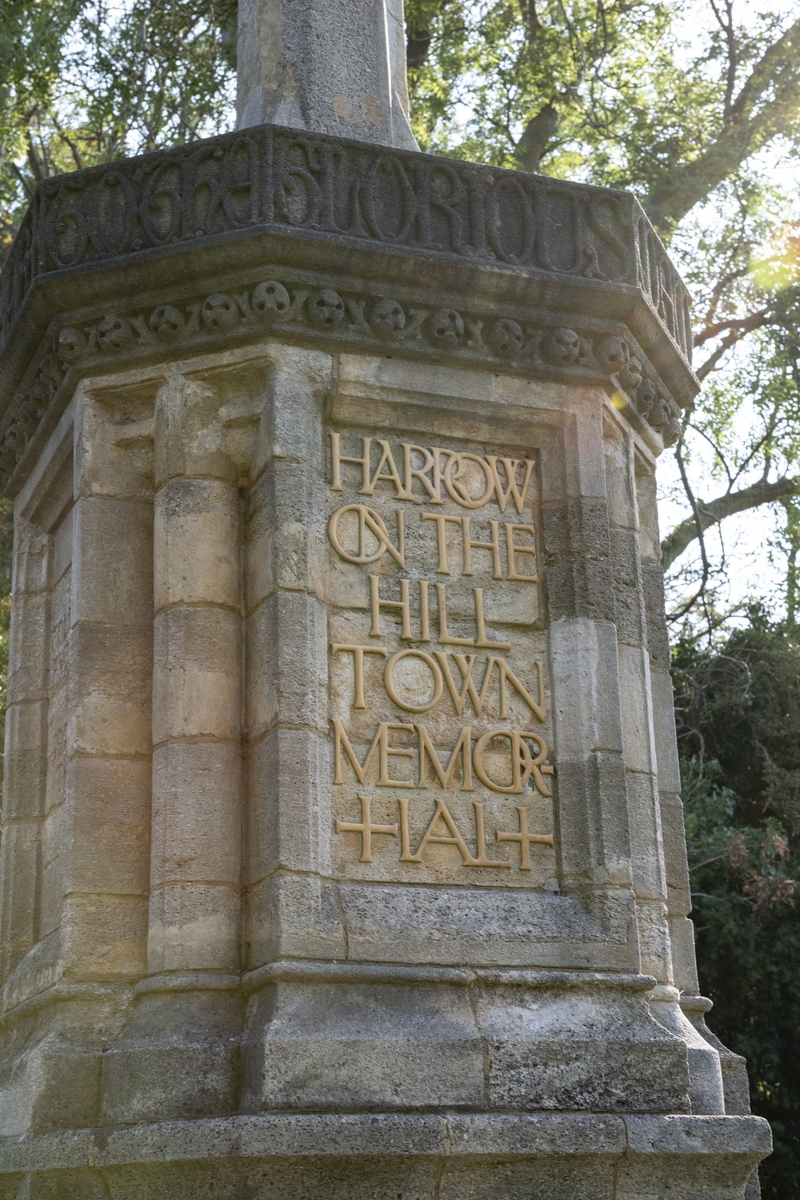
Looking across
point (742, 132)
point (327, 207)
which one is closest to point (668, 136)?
point (742, 132)

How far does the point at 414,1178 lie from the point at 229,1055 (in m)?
0.56

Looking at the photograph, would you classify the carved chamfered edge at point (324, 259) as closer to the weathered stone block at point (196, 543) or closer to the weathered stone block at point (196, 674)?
the weathered stone block at point (196, 543)

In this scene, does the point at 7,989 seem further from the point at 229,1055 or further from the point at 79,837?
the point at 229,1055

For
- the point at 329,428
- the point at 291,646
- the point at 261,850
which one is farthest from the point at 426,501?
the point at 261,850

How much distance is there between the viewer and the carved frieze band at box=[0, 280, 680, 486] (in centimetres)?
470

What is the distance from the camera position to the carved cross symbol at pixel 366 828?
437cm

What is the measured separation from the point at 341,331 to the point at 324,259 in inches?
8.8

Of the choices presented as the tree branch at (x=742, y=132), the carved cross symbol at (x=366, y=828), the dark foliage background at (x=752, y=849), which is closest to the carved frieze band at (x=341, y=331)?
the carved cross symbol at (x=366, y=828)

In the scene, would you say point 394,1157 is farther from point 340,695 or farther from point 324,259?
point 324,259

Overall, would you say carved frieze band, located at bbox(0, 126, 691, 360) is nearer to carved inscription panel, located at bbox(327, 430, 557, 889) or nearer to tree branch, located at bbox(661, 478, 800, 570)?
carved inscription panel, located at bbox(327, 430, 557, 889)

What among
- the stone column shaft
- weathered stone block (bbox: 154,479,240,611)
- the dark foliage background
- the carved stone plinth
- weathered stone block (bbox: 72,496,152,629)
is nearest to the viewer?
the carved stone plinth

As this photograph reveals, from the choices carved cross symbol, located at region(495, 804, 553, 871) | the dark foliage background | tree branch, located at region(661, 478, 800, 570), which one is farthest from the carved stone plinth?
tree branch, located at region(661, 478, 800, 570)

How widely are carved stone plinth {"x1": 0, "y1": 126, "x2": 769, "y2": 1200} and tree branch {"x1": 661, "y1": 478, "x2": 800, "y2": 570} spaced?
→ 7.86 m

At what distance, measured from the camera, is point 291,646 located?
4.42m
